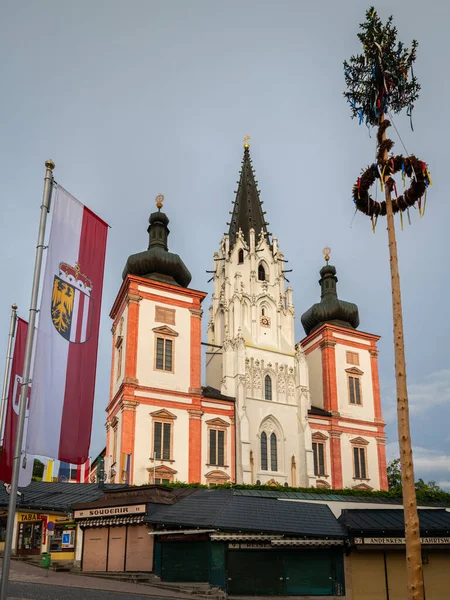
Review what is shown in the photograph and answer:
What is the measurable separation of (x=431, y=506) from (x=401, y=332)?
20372 mm

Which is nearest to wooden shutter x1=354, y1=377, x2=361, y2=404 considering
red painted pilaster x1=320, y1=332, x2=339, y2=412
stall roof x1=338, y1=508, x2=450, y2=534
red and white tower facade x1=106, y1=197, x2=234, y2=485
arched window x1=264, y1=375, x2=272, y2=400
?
red painted pilaster x1=320, y1=332, x2=339, y2=412

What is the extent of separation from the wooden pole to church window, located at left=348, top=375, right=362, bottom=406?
129 feet

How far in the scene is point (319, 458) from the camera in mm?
51469

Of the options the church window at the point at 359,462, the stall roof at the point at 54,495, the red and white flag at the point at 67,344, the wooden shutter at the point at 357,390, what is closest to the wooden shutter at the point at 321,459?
the church window at the point at 359,462

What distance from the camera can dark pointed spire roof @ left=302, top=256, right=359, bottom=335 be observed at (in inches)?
2344

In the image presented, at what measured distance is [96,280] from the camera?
1521 centimetres

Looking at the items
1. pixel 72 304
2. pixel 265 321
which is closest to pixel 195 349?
pixel 265 321

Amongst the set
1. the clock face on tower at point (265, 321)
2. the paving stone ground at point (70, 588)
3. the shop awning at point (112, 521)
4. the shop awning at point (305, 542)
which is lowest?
the paving stone ground at point (70, 588)

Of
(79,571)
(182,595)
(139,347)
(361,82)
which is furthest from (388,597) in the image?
(139,347)

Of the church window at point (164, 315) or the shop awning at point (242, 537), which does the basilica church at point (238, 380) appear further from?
the shop awning at point (242, 537)

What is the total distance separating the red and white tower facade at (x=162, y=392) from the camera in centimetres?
4250

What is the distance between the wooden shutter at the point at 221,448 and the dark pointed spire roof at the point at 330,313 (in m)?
16.9

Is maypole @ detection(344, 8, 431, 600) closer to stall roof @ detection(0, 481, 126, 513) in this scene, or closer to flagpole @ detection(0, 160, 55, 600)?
flagpole @ detection(0, 160, 55, 600)

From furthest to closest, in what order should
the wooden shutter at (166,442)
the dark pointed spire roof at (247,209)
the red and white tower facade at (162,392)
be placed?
the dark pointed spire roof at (247,209), the wooden shutter at (166,442), the red and white tower facade at (162,392)
